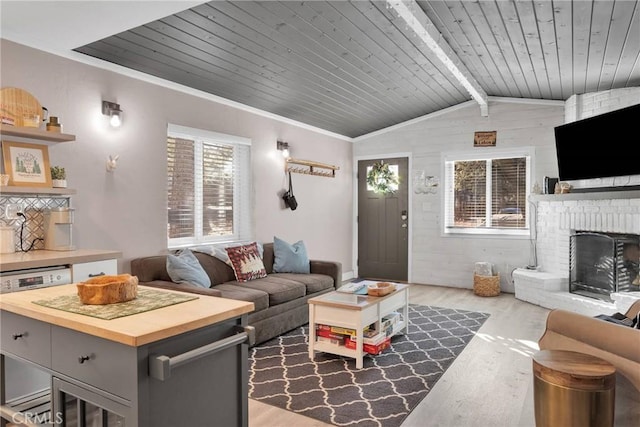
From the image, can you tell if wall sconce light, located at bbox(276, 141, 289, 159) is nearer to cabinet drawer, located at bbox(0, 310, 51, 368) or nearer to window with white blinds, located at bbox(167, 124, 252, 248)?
window with white blinds, located at bbox(167, 124, 252, 248)

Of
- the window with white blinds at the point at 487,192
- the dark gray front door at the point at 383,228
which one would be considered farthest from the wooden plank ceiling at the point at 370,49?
the dark gray front door at the point at 383,228

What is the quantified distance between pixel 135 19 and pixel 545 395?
3136mm

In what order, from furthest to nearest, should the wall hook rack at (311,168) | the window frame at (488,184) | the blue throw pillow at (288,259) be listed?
the window frame at (488,184) < the wall hook rack at (311,168) < the blue throw pillow at (288,259)

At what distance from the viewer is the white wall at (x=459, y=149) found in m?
5.84

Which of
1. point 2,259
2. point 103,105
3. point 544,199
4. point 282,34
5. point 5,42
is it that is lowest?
point 2,259

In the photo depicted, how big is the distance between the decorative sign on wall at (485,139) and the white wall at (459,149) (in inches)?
2.1

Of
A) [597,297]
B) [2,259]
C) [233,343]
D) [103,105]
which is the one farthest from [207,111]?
[597,297]

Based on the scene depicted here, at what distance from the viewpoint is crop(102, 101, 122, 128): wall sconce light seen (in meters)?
3.54

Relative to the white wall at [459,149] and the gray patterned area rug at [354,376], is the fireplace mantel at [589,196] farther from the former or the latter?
the gray patterned area rug at [354,376]

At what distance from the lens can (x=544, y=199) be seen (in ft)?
17.4

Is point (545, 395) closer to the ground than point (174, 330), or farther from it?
closer to the ground

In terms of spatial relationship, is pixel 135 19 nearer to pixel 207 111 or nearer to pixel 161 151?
pixel 161 151

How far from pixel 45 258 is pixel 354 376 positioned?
223 cm

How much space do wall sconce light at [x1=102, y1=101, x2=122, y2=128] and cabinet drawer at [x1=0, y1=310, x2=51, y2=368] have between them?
2.25 meters
